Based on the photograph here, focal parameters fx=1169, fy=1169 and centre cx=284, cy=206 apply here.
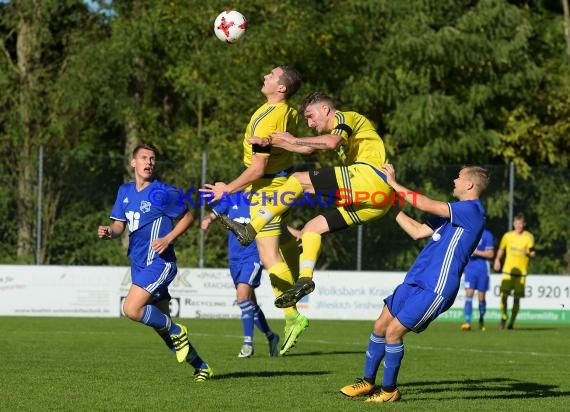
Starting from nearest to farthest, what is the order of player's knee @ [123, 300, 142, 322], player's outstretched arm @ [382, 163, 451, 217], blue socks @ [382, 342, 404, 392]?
player's outstretched arm @ [382, 163, 451, 217]
blue socks @ [382, 342, 404, 392]
player's knee @ [123, 300, 142, 322]

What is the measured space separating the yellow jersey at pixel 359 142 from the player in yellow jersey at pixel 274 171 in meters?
0.80

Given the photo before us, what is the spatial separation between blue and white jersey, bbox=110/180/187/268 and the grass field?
1.19m

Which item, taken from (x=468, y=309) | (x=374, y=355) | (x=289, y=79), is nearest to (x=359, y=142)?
(x=289, y=79)

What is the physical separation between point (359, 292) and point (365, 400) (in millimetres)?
15751

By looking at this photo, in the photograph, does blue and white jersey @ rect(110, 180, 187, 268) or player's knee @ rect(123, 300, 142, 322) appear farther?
blue and white jersey @ rect(110, 180, 187, 268)

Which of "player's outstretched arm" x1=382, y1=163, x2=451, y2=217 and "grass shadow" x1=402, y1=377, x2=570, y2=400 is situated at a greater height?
"player's outstretched arm" x1=382, y1=163, x2=451, y2=217

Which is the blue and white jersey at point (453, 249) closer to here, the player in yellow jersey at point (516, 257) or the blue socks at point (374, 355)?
the blue socks at point (374, 355)

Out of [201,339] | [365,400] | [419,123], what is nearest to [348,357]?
[201,339]

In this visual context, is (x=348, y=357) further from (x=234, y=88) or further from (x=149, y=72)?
(x=149, y=72)

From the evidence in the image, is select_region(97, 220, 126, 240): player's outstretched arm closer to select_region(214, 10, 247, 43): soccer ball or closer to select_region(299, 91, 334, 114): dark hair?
select_region(299, 91, 334, 114): dark hair

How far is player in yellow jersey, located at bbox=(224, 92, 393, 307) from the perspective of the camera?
9.92 metres

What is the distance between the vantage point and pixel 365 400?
934 centimetres

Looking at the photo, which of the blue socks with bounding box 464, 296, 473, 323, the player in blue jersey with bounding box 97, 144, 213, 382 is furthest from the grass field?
the blue socks with bounding box 464, 296, 473, 323

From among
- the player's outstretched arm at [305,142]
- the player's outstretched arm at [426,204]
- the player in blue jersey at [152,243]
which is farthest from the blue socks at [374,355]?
the player in blue jersey at [152,243]
